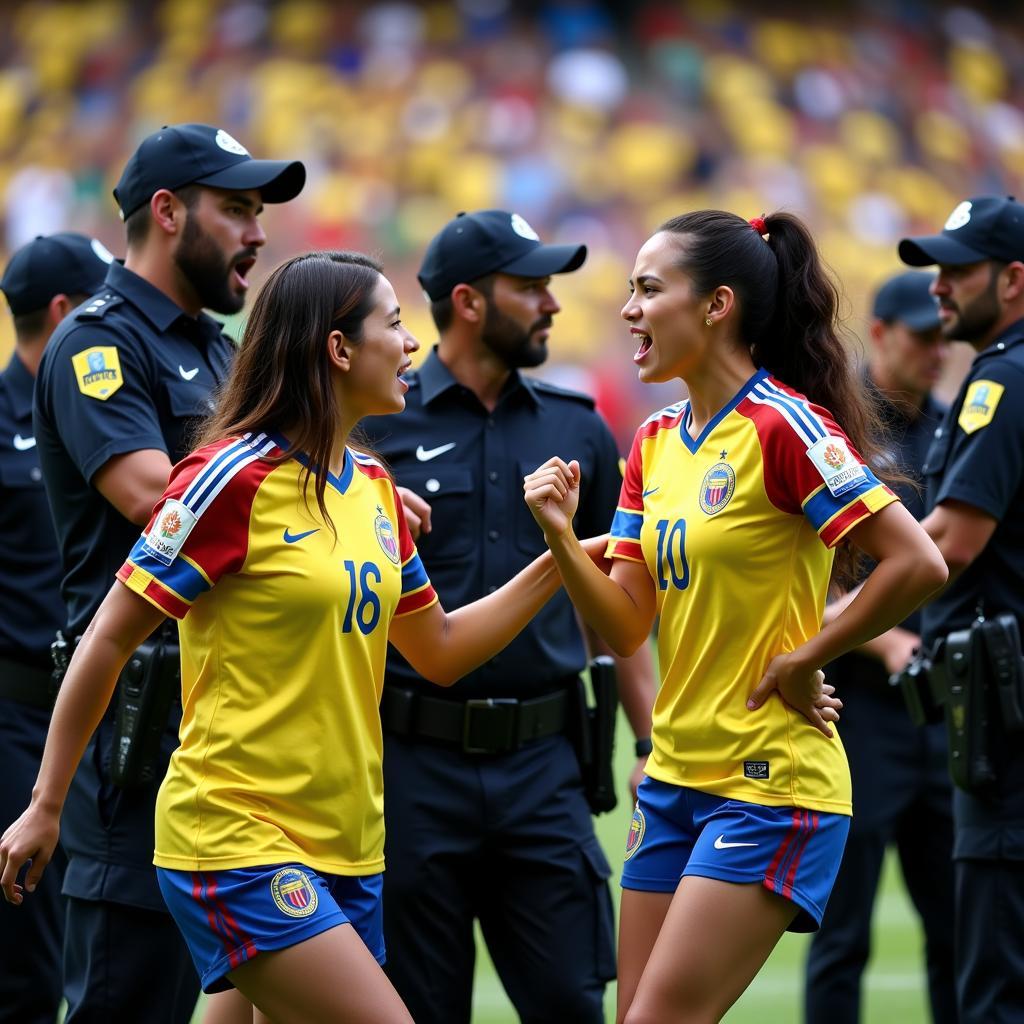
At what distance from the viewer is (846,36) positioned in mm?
26750

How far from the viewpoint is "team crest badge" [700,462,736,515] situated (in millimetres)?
3314

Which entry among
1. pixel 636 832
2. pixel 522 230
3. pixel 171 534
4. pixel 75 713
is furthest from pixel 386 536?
pixel 522 230

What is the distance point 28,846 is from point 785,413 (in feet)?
5.57

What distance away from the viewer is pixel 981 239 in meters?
4.92

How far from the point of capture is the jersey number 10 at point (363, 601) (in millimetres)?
3152

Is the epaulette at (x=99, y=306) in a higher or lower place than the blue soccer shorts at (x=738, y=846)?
higher

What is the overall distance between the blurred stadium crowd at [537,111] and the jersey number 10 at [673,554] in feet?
67.3

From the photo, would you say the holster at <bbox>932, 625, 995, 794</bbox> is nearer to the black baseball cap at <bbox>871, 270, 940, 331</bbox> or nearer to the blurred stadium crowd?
the black baseball cap at <bbox>871, 270, 940, 331</bbox>

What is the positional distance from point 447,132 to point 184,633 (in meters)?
22.9

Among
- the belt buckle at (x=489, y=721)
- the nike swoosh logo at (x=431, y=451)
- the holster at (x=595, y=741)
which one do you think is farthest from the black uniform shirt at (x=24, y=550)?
the holster at (x=595, y=741)

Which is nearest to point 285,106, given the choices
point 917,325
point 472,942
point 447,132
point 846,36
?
point 447,132

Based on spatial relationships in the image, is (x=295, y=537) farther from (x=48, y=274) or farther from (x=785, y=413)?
(x=48, y=274)

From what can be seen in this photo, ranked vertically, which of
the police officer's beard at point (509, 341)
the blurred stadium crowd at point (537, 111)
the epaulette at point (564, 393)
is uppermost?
the blurred stadium crowd at point (537, 111)

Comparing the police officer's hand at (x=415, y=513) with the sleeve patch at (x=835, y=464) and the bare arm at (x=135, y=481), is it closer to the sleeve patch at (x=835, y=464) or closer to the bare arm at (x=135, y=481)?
the bare arm at (x=135, y=481)
